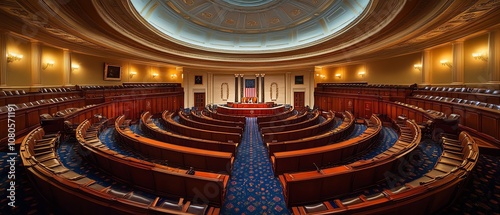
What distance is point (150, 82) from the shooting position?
16.0 meters

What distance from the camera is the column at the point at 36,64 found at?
8.66m

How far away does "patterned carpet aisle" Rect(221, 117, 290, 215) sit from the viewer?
10.5 feet

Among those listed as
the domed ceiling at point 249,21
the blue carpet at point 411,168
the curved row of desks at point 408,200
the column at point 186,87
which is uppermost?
the domed ceiling at point 249,21

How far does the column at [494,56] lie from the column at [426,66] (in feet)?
9.99

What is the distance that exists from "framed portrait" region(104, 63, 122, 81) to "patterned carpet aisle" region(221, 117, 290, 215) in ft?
38.4

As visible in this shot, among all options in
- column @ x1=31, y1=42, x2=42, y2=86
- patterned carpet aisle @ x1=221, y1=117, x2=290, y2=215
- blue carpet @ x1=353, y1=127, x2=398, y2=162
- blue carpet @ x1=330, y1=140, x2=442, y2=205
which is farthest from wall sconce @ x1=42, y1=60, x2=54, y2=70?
blue carpet @ x1=353, y1=127, x2=398, y2=162

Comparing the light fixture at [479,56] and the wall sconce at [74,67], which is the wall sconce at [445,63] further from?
the wall sconce at [74,67]

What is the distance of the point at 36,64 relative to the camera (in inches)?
344

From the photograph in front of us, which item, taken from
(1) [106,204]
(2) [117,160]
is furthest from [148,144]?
(1) [106,204]

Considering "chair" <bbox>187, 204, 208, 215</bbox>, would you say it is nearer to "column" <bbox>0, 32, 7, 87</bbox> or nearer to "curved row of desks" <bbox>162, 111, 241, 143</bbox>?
"curved row of desks" <bbox>162, 111, 241, 143</bbox>

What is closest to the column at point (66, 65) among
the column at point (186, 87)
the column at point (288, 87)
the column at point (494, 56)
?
the column at point (186, 87)

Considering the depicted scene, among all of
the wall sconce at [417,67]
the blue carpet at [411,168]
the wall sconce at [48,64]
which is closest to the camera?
the blue carpet at [411,168]

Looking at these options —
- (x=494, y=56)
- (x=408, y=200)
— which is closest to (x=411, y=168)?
(x=408, y=200)

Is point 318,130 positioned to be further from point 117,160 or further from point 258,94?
point 258,94
